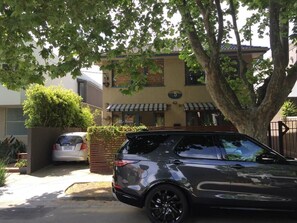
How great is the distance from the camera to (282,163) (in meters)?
7.31

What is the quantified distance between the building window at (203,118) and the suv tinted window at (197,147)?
460 inches

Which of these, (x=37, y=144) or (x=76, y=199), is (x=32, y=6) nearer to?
(x=76, y=199)

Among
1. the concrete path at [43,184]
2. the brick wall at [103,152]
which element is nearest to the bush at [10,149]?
the concrete path at [43,184]

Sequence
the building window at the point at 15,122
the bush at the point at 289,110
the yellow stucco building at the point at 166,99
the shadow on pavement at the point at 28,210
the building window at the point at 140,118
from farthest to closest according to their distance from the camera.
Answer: the building window at the point at 15,122, the bush at the point at 289,110, the building window at the point at 140,118, the yellow stucco building at the point at 166,99, the shadow on pavement at the point at 28,210

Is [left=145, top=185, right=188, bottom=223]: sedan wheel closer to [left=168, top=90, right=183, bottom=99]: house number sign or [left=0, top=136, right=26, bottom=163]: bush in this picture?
[left=0, top=136, right=26, bottom=163]: bush

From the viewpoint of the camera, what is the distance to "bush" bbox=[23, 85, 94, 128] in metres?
17.5

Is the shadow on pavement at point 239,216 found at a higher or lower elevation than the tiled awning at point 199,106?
lower

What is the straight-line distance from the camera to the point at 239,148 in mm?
7574

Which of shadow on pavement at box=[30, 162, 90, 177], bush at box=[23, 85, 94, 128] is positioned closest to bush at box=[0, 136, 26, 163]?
bush at box=[23, 85, 94, 128]

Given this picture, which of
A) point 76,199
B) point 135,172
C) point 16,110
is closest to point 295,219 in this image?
point 135,172

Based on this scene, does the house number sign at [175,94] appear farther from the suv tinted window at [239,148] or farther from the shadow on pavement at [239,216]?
the suv tinted window at [239,148]

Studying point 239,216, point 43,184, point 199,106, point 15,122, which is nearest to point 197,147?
point 239,216

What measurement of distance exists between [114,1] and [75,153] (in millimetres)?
7422

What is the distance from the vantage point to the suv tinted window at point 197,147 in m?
7.56
